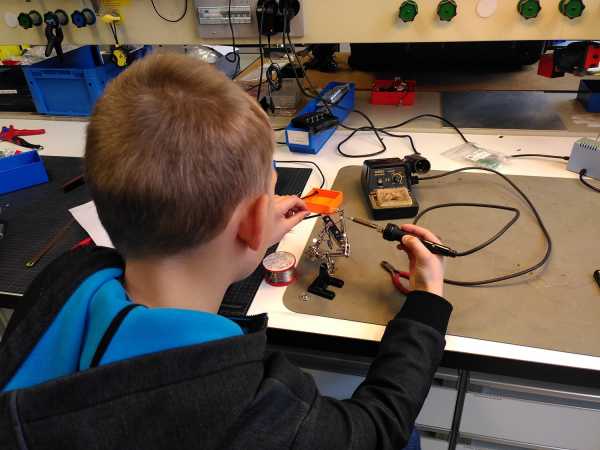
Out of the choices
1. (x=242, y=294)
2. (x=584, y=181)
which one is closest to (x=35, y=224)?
(x=242, y=294)

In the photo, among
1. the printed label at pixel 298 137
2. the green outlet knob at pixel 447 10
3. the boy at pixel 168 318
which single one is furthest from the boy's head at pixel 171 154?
the green outlet knob at pixel 447 10

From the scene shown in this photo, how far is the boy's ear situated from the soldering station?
8.5 inches

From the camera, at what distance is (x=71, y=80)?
1.55 m

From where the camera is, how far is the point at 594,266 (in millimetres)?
792

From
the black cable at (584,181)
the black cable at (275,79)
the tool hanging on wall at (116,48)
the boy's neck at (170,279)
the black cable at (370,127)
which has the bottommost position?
the black cable at (584,181)

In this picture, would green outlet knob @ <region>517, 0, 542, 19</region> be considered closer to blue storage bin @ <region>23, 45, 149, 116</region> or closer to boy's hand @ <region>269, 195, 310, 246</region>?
boy's hand @ <region>269, 195, 310, 246</region>

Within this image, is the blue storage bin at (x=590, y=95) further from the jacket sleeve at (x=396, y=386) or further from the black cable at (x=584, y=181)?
the jacket sleeve at (x=396, y=386)

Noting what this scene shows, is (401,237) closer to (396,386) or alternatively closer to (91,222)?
(396,386)

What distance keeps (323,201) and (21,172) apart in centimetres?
82

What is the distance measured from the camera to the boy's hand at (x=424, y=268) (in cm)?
74

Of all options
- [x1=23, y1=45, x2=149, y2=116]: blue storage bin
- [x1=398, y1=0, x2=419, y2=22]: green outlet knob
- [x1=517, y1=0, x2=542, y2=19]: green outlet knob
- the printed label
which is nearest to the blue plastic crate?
the printed label

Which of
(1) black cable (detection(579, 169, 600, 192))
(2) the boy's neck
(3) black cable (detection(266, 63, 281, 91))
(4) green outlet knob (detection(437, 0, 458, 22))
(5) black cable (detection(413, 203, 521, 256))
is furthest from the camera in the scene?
(3) black cable (detection(266, 63, 281, 91))

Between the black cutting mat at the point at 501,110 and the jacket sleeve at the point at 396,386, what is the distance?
862mm

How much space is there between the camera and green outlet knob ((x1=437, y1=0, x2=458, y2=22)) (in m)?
1.14
